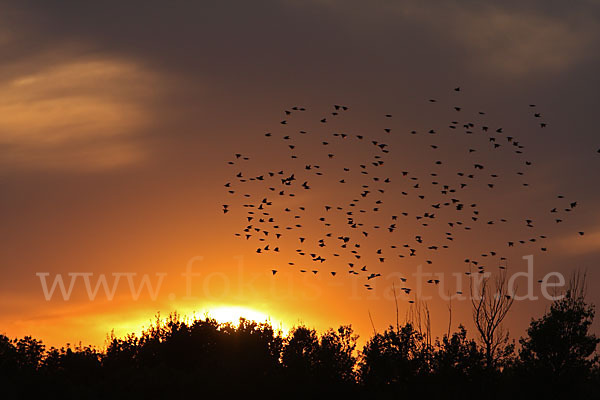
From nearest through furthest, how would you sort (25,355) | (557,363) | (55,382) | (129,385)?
(55,382)
(129,385)
(557,363)
(25,355)

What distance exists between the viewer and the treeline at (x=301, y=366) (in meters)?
68.3

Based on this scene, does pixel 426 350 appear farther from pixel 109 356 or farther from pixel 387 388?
pixel 109 356

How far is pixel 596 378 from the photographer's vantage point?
80.1m

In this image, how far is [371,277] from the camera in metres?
47.3

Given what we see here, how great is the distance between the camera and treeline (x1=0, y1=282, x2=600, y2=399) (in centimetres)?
6831

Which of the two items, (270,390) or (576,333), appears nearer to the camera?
(270,390)

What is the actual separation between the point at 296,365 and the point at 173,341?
24351 mm

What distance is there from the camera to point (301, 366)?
73.2 meters

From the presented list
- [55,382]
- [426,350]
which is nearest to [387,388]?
[426,350]

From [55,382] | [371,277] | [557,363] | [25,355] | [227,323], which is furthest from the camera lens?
[227,323]

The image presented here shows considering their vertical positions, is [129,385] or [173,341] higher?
[173,341]

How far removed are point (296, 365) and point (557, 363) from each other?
27304 millimetres

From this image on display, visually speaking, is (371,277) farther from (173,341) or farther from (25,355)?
(25,355)

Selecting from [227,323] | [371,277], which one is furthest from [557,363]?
[371,277]
